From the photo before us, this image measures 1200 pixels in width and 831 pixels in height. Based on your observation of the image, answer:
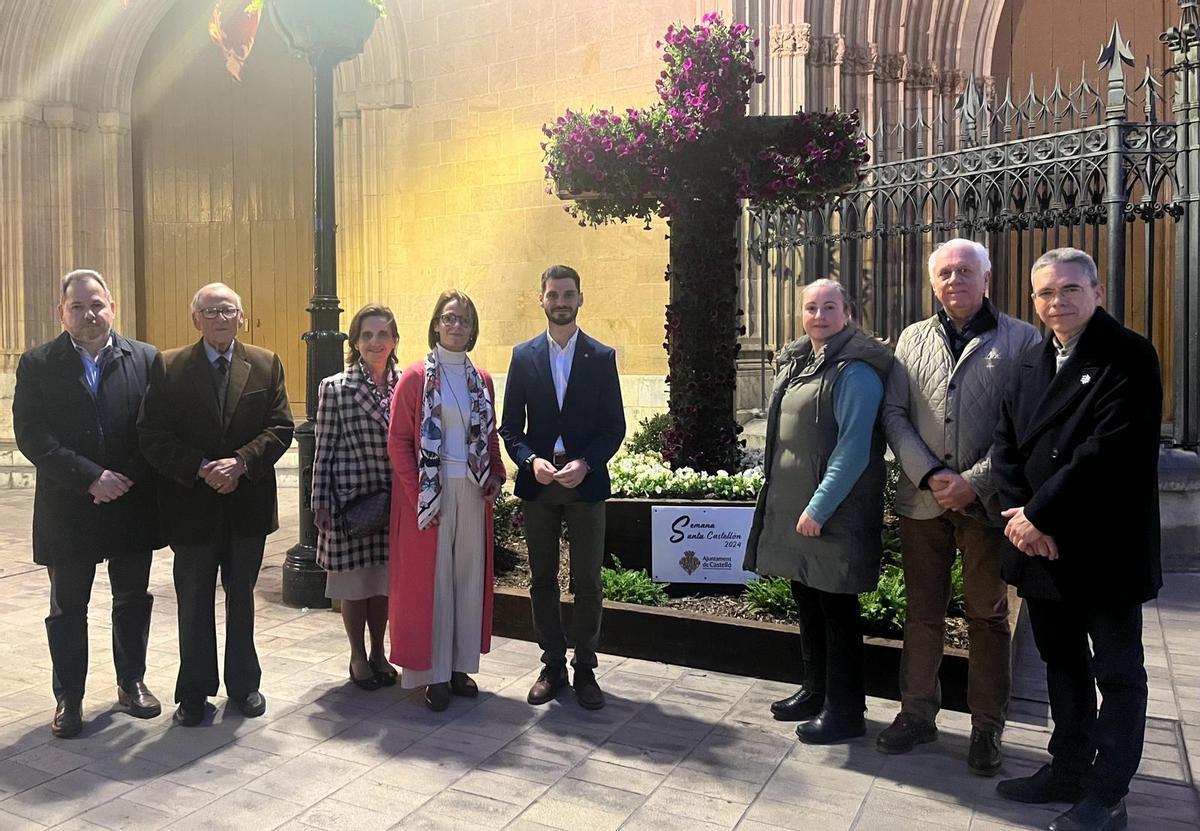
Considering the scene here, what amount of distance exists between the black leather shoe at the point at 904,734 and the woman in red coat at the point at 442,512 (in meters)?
1.66

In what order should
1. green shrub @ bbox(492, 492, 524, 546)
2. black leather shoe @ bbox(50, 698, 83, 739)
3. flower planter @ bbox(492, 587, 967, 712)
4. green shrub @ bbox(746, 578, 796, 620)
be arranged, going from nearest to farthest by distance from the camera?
black leather shoe @ bbox(50, 698, 83, 739)
flower planter @ bbox(492, 587, 967, 712)
green shrub @ bbox(746, 578, 796, 620)
green shrub @ bbox(492, 492, 524, 546)

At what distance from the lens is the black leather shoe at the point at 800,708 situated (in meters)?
3.97

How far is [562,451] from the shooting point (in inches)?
166

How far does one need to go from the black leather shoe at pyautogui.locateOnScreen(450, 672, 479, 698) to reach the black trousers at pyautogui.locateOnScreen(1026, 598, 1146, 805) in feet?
7.40

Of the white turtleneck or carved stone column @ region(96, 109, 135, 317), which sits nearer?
the white turtleneck

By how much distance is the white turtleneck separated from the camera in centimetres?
423

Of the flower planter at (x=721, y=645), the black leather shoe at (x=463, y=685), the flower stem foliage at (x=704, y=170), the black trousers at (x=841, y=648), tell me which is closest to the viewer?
the black trousers at (x=841, y=648)

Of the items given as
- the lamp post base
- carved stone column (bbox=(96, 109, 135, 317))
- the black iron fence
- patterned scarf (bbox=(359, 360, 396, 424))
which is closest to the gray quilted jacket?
patterned scarf (bbox=(359, 360, 396, 424))

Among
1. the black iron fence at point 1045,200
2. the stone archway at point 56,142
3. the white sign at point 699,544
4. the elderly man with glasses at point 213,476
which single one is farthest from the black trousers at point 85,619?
the stone archway at point 56,142

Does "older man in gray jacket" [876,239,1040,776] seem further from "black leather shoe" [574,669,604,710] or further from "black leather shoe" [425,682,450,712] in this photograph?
"black leather shoe" [425,682,450,712]

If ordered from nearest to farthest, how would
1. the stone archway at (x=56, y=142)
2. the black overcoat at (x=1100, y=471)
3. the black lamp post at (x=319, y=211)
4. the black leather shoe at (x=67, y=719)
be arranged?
the black overcoat at (x=1100, y=471)
the black leather shoe at (x=67, y=719)
the black lamp post at (x=319, y=211)
the stone archway at (x=56, y=142)

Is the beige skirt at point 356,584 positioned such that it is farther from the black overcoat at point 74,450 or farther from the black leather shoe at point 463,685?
the black overcoat at point 74,450

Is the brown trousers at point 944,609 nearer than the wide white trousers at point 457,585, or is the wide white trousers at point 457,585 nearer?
the brown trousers at point 944,609

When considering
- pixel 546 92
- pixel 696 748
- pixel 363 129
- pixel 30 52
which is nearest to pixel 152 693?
pixel 696 748
